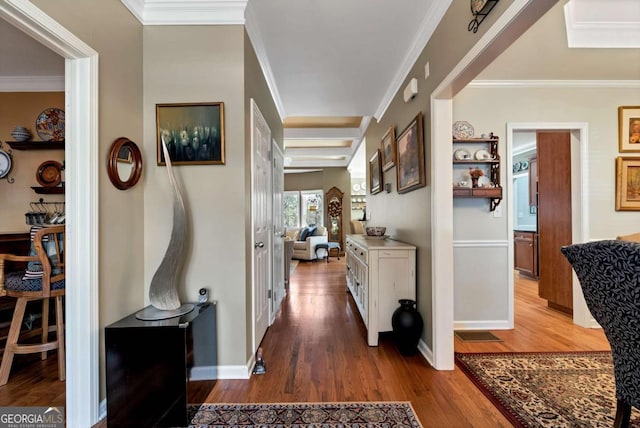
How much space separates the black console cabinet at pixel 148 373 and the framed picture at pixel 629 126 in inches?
175

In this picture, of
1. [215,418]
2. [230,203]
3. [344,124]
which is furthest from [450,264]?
[344,124]

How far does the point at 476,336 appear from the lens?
2.59 metres

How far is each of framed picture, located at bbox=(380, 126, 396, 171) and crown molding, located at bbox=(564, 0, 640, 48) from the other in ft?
5.30

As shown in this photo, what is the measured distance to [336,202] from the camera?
8.55 m

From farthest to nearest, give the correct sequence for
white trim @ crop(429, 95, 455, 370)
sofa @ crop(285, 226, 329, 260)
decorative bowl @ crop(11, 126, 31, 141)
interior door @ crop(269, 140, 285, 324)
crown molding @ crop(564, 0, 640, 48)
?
sofa @ crop(285, 226, 329, 260) < interior door @ crop(269, 140, 285, 324) < decorative bowl @ crop(11, 126, 31, 141) < crown molding @ crop(564, 0, 640, 48) < white trim @ crop(429, 95, 455, 370)

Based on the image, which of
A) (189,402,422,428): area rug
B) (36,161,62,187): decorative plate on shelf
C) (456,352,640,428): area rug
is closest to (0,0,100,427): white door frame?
(189,402,422,428): area rug

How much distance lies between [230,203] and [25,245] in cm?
237

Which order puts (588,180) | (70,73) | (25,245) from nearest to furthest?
(70,73)
(25,245)
(588,180)

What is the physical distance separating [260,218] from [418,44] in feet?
6.72

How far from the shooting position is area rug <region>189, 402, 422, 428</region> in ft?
A: 4.85

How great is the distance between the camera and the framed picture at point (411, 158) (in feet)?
7.42

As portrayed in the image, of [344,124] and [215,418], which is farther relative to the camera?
[344,124]

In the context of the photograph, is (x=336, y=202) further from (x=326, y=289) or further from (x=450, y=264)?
(x=450, y=264)

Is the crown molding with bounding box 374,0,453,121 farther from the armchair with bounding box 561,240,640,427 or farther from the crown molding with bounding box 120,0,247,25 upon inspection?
the armchair with bounding box 561,240,640,427
